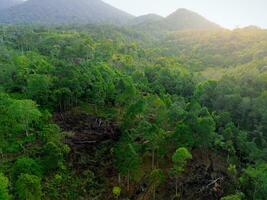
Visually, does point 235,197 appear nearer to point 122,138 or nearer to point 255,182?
point 255,182

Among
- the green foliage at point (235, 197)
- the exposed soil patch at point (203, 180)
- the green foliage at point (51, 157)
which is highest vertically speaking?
the green foliage at point (51, 157)

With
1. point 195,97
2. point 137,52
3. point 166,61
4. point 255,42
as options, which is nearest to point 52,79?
point 195,97

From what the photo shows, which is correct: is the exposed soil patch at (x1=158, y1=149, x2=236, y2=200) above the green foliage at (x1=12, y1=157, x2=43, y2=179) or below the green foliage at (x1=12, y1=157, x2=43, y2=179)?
below

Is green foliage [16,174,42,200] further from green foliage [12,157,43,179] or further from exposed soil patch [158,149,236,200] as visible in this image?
exposed soil patch [158,149,236,200]

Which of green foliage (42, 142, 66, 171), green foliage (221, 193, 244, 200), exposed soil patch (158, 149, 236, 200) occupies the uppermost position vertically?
green foliage (42, 142, 66, 171)

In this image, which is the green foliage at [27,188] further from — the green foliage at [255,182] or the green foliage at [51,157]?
the green foliage at [255,182]

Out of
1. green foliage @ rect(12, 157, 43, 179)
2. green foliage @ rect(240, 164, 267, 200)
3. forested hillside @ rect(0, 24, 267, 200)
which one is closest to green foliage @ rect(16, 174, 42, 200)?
forested hillside @ rect(0, 24, 267, 200)

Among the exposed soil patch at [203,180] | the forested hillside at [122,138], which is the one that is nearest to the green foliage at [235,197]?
the forested hillside at [122,138]

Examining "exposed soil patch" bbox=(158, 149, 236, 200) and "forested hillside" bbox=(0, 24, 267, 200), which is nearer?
"forested hillside" bbox=(0, 24, 267, 200)
